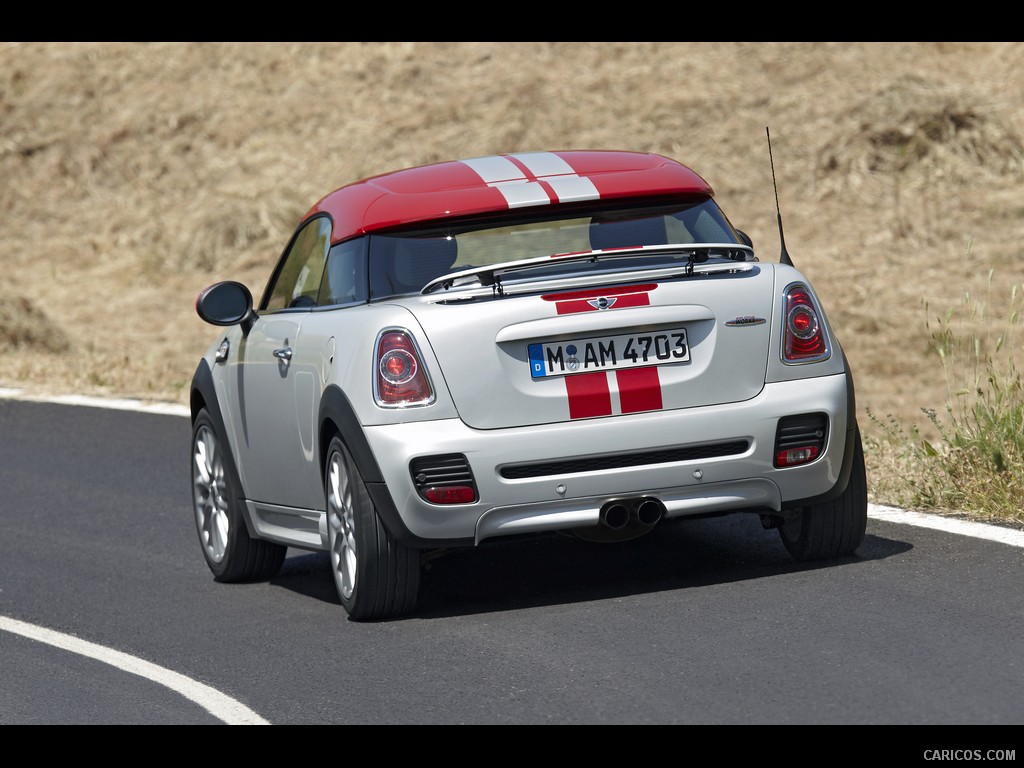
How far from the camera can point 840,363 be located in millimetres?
6934

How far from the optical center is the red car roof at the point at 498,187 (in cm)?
720

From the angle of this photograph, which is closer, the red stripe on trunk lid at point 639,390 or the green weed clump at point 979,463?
the red stripe on trunk lid at point 639,390

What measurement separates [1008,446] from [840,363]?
162cm

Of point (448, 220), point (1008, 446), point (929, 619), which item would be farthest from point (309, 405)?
point (1008, 446)

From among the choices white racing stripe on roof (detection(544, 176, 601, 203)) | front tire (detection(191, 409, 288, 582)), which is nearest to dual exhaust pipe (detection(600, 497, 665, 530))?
white racing stripe on roof (detection(544, 176, 601, 203))

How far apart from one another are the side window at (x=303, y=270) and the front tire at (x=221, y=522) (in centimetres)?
69

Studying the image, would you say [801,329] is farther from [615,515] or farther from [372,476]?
[372,476]

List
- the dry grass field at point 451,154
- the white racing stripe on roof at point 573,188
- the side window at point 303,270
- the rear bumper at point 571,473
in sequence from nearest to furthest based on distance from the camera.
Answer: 1. the rear bumper at point 571,473
2. the white racing stripe on roof at point 573,188
3. the side window at point 303,270
4. the dry grass field at point 451,154

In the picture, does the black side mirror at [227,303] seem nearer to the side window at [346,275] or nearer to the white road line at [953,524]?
the side window at [346,275]

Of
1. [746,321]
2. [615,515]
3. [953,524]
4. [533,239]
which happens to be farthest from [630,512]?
[953,524]

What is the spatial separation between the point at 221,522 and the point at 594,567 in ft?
6.04

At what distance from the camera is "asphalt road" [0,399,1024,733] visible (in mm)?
5480

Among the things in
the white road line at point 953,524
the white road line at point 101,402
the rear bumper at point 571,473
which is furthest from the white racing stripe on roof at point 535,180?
the white road line at point 101,402

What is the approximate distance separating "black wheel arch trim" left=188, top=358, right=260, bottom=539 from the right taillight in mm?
2593
